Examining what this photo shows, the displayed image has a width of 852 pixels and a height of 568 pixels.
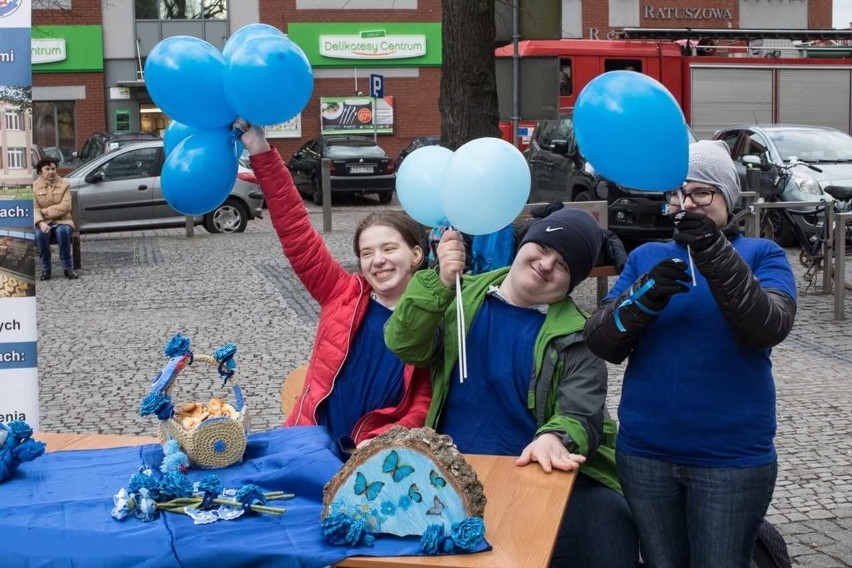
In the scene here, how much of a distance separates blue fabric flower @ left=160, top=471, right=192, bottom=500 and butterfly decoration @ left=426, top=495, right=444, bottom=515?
675 millimetres

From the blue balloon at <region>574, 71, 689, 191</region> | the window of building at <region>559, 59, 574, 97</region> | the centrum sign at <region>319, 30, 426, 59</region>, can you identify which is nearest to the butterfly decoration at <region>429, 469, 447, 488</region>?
the blue balloon at <region>574, 71, 689, 191</region>

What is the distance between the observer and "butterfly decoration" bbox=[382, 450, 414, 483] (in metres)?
2.71

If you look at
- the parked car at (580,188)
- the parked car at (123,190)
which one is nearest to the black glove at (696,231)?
the parked car at (580,188)

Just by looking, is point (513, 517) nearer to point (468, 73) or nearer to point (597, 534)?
point (597, 534)

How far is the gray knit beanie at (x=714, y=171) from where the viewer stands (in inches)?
123

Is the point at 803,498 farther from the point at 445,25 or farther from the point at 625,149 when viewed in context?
the point at 445,25

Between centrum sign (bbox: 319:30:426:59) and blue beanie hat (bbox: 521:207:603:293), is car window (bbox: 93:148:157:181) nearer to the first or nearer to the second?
blue beanie hat (bbox: 521:207:603:293)

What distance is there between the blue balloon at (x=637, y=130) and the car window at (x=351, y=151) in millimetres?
22683

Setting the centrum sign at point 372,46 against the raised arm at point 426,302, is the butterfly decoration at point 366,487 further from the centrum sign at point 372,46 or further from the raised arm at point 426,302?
the centrum sign at point 372,46

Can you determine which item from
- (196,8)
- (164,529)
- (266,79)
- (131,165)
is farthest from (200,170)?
(196,8)

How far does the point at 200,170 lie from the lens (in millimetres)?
3775

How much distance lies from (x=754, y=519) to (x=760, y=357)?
47 centimetres

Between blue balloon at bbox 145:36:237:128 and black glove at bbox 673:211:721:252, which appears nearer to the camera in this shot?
black glove at bbox 673:211:721:252

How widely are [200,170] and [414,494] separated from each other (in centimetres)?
155
